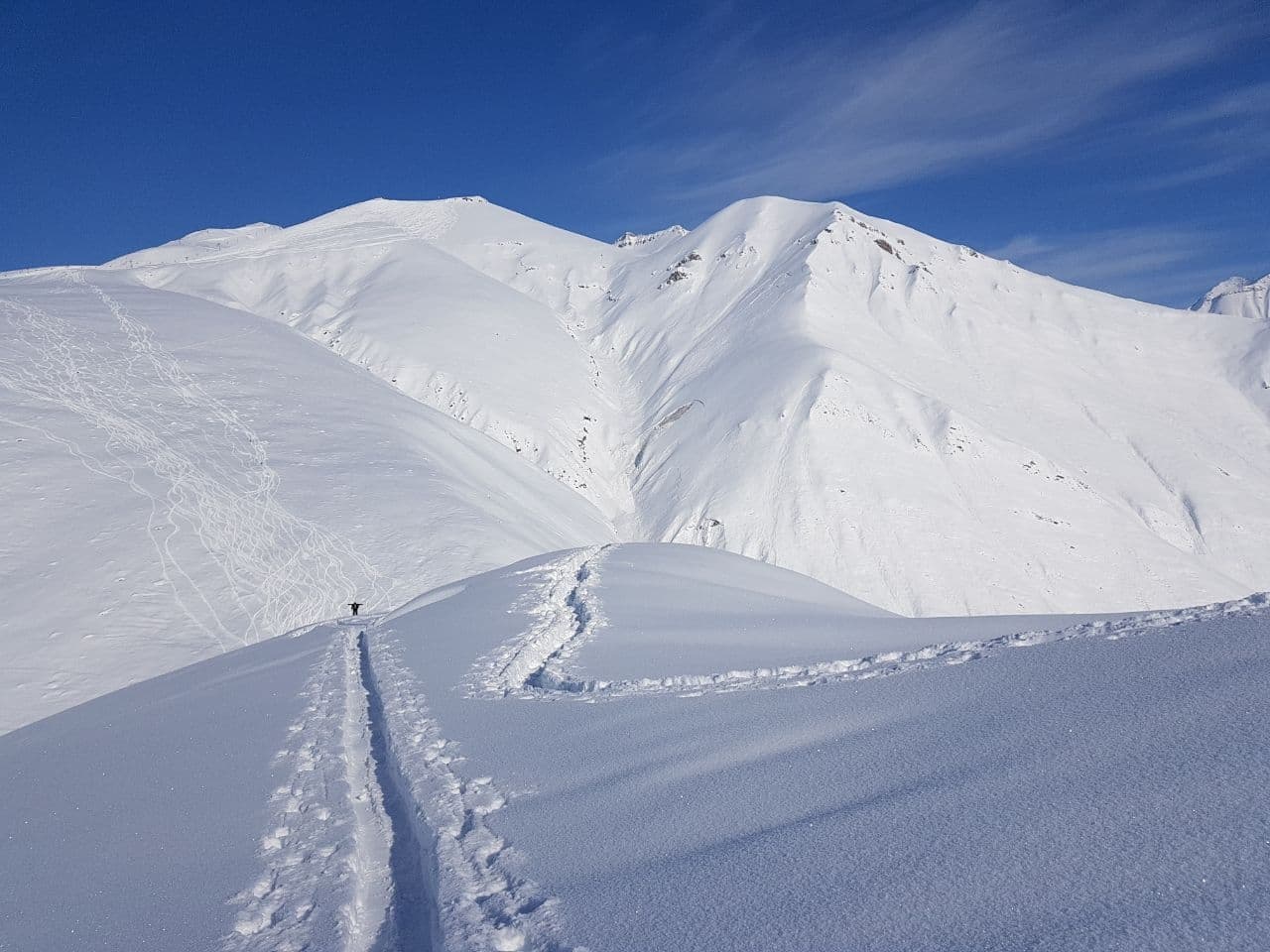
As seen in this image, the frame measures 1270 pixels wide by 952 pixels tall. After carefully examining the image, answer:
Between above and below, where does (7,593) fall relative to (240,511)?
below

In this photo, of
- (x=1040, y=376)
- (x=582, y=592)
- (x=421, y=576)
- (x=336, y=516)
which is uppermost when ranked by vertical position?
(x=1040, y=376)

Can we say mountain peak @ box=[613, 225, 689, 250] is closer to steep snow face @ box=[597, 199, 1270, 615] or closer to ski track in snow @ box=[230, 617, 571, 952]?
steep snow face @ box=[597, 199, 1270, 615]

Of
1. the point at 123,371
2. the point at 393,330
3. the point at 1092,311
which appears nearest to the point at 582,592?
the point at 123,371

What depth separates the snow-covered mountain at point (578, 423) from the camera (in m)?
23.2

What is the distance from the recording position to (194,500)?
25.3 m

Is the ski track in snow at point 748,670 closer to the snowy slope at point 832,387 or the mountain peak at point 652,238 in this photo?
the snowy slope at point 832,387

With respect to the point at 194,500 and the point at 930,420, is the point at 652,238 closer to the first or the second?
the point at 930,420

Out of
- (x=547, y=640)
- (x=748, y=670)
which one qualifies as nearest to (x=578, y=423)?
(x=547, y=640)

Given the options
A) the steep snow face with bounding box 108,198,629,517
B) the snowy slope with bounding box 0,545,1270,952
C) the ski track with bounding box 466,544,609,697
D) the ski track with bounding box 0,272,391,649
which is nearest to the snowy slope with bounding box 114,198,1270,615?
the steep snow face with bounding box 108,198,629,517

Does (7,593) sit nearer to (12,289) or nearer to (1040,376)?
(12,289)

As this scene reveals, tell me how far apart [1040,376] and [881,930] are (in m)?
100

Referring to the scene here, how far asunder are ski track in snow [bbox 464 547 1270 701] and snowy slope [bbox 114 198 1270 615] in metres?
49.2

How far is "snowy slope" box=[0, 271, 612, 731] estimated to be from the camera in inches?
750

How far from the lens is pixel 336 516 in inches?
1044
